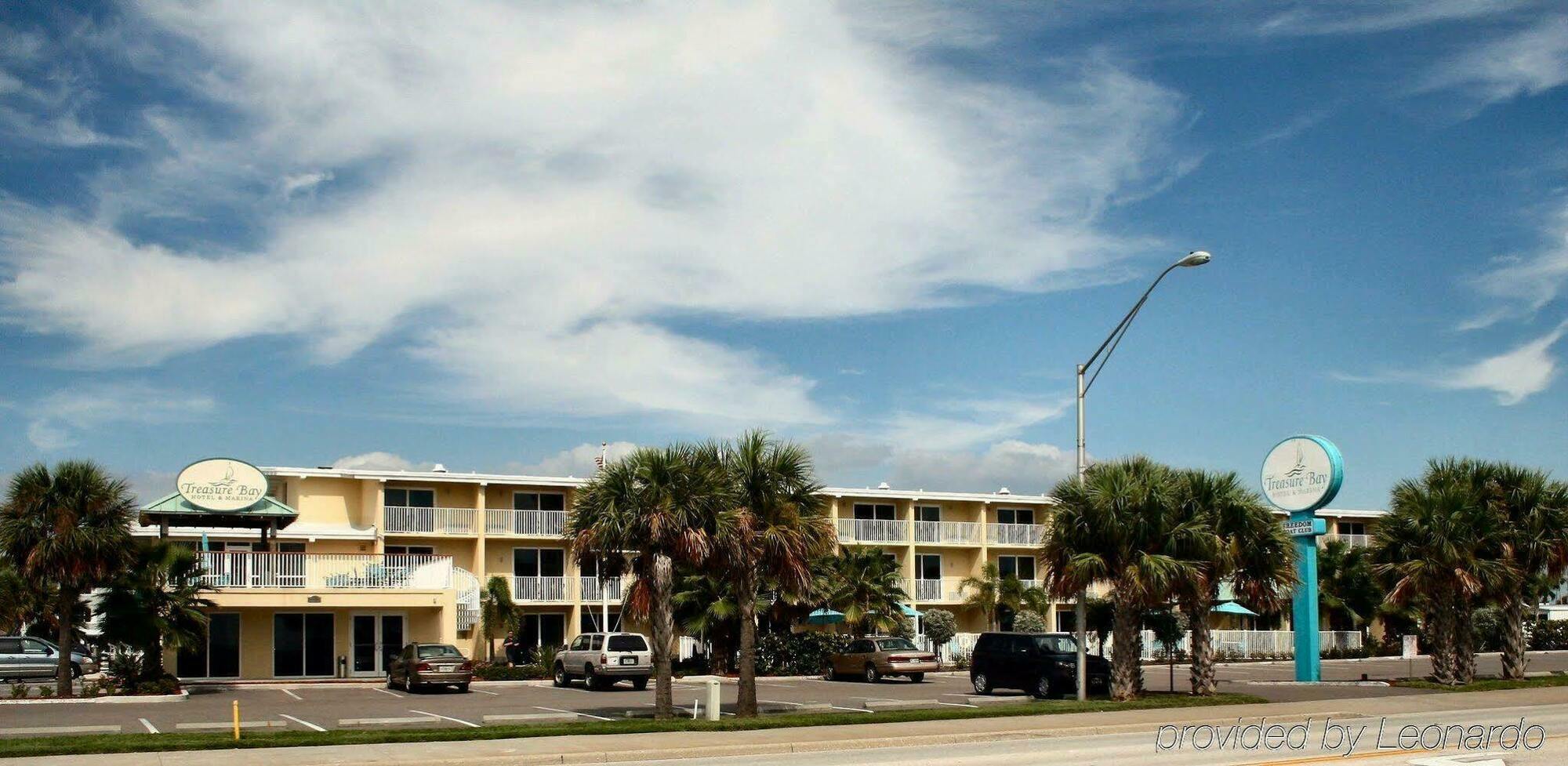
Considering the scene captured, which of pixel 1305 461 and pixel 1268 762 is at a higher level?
pixel 1305 461

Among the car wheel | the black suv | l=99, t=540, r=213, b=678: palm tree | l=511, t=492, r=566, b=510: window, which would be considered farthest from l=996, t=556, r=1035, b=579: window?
l=99, t=540, r=213, b=678: palm tree

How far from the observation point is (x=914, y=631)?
51.8 metres

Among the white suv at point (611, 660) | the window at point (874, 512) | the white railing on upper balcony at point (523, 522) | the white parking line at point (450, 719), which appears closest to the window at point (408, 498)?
the white railing on upper balcony at point (523, 522)

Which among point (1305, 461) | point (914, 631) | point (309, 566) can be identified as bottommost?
point (914, 631)

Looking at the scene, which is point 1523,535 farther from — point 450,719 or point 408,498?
point 408,498

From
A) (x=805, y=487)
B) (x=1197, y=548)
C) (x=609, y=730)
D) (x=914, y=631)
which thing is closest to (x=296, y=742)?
(x=609, y=730)

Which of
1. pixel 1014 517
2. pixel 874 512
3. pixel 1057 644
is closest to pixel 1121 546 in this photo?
pixel 1057 644

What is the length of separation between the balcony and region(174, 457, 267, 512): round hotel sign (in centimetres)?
2724

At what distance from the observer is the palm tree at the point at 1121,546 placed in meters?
29.6

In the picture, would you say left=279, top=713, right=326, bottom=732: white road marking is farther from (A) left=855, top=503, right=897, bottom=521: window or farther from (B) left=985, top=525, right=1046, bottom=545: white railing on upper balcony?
(B) left=985, top=525, right=1046, bottom=545: white railing on upper balcony

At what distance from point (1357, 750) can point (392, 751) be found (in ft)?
45.6

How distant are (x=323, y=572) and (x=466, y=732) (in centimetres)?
2039

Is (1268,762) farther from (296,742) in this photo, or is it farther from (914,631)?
(914,631)

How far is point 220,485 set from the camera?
39969 millimetres
